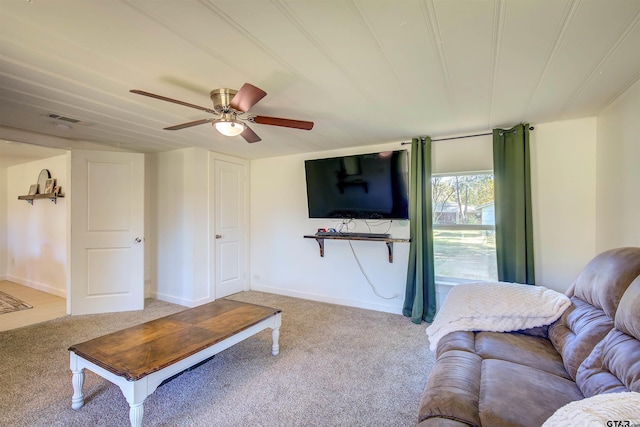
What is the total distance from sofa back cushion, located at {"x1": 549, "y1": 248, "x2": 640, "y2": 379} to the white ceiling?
1168mm

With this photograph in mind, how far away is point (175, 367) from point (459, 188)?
3203mm

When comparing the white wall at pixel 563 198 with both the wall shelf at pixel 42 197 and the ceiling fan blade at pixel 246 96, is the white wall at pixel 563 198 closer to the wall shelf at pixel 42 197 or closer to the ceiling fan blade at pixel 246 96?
the ceiling fan blade at pixel 246 96

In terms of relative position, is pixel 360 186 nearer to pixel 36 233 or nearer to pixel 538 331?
pixel 538 331

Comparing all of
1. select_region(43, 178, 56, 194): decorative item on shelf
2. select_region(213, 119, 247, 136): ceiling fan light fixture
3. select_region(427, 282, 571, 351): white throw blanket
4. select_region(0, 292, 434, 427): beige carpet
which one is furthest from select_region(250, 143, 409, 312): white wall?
select_region(43, 178, 56, 194): decorative item on shelf

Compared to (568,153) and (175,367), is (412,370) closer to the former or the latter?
(175,367)

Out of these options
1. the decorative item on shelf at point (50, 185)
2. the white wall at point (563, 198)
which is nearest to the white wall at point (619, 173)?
the white wall at point (563, 198)

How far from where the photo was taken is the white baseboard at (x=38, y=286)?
4.45 meters

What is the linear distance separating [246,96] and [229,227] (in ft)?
9.84

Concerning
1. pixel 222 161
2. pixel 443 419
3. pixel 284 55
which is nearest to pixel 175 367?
pixel 443 419

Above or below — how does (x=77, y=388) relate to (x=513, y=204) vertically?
below

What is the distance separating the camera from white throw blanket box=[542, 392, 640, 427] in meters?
0.72

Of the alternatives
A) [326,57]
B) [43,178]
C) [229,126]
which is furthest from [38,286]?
[326,57]

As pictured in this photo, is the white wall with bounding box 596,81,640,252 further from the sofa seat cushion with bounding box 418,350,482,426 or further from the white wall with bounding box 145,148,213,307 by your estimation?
the white wall with bounding box 145,148,213,307

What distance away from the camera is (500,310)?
78.7 inches
